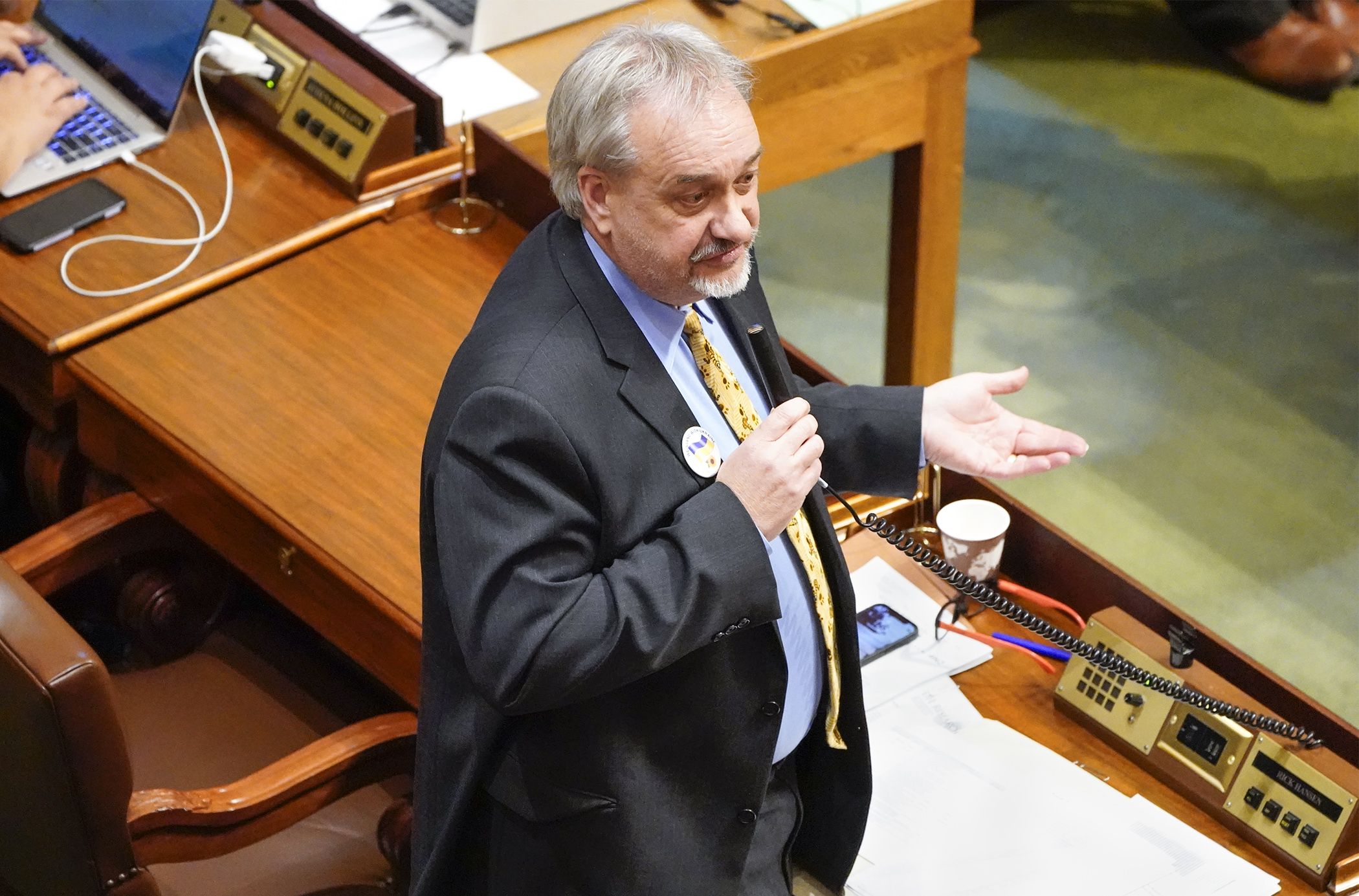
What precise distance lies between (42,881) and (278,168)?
4.20ft

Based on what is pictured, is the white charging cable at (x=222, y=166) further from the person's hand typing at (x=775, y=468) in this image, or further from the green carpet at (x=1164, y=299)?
the green carpet at (x=1164, y=299)

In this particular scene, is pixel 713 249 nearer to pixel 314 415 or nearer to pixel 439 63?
pixel 314 415

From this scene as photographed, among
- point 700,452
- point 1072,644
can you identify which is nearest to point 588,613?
point 700,452

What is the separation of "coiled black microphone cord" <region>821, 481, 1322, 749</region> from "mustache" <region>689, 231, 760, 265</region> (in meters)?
0.37

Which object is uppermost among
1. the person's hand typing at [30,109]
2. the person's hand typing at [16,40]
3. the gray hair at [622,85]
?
the gray hair at [622,85]

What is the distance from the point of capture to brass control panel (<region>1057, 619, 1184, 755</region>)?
1724mm

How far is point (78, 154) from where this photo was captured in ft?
8.57

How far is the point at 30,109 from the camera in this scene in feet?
8.61

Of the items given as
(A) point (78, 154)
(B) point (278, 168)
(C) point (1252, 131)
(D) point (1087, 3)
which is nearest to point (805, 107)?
(B) point (278, 168)

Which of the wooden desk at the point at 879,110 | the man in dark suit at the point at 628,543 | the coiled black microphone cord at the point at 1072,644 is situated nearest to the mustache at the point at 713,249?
the man in dark suit at the point at 628,543

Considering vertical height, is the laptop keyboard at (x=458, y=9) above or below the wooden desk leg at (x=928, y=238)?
above

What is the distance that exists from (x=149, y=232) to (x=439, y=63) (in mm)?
665

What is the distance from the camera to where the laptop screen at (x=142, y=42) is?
261 centimetres

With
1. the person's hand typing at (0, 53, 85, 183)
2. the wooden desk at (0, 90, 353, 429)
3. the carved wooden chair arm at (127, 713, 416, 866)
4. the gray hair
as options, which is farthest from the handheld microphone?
the person's hand typing at (0, 53, 85, 183)
